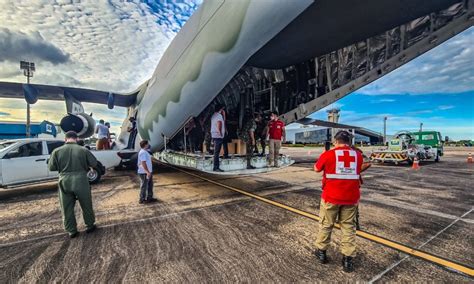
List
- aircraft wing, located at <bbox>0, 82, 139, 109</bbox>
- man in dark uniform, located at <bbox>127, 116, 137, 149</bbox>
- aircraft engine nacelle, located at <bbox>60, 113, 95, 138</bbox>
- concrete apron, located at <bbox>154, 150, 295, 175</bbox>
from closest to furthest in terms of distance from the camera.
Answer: concrete apron, located at <bbox>154, 150, 295, 175</bbox>
aircraft engine nacelle, located at <bbox>60, 113, 95, 138</bbox>
aircraft wing, located at <bbox>0, 82, 139, 109</bbox>
man in dark uniform, located at <bbox>127, 116, 137, 149</bbox>

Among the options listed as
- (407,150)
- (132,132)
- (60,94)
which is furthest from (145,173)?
(407,150)

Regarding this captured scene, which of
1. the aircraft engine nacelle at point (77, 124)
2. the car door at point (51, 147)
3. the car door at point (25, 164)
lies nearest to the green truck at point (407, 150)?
the aircraft engine nacelle at point (77, 124)

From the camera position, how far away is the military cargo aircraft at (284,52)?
3.48 m

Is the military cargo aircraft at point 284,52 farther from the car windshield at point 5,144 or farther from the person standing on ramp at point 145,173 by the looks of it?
the car windshield at point 5,144

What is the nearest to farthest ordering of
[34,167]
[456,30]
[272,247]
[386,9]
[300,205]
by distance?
1. [272,247]
2. [386,9]
3. [456,30]
4. [300,205]
5. [34,167]

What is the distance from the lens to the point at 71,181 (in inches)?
135

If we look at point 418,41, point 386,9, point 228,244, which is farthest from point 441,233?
point 418,41

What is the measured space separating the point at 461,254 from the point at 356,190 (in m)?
1.73

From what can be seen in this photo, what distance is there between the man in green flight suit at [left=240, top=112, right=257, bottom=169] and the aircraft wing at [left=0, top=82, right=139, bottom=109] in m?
6.82

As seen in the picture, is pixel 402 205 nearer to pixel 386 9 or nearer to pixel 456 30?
pixel 456 30

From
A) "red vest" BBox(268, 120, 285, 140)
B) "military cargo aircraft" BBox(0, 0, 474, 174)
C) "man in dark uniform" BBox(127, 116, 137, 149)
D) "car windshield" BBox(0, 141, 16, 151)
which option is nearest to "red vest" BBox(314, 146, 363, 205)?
"military cargo aircraft" BBox(0, 0, 474, 174)

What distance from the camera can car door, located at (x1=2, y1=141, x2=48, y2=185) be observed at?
5.89m

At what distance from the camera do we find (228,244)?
10.1 ft

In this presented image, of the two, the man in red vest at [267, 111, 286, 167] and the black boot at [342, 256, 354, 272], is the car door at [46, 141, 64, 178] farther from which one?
the black boot at [342, 256, 354, 272]
